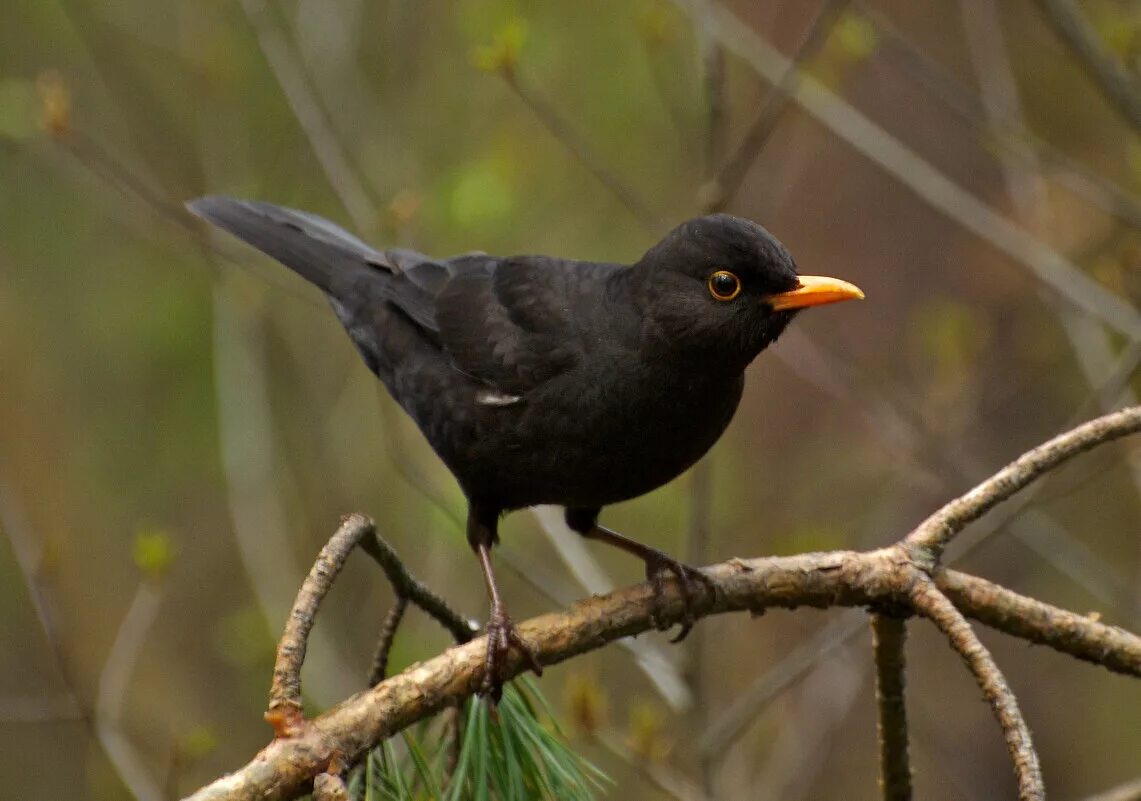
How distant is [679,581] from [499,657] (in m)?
0.87

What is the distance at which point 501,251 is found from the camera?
7371mm

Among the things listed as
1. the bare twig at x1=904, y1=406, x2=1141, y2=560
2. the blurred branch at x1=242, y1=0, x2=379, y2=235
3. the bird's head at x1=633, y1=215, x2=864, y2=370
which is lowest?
the bare twig at x1=904, y1=406, x2=1141, y2=560

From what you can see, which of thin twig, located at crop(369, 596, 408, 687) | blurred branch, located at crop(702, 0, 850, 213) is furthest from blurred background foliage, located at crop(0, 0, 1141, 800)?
thin twig, located at crop(369, 596, 408, 687)

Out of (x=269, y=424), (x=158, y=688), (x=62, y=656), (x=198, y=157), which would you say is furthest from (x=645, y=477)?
(x=158, y=688)

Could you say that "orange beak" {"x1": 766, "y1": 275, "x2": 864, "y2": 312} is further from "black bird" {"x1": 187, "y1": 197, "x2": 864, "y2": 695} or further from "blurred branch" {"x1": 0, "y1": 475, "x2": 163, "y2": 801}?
"blurred branch" {"x1": 0, "y1": 475, "x2": 163, "y2": 801}

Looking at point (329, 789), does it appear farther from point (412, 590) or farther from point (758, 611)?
point (758, 611)

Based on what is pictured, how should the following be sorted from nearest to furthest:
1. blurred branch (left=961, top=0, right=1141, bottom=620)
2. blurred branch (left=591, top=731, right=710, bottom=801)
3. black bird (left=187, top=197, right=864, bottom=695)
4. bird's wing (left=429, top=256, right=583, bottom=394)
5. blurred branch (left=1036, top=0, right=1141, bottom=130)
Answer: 1. black bird (left=187, top=197, right=864, bottom=695)
2. bird's wing (left=429, top=256, right=583, bottom=394)
3. blurred branch (left=1036, top=0, right=1141, bottom=130)
4. blurred branch (left=591, top=731, right=710, bottom=801)
5. blurred branch (left=961, top=0, right=1141, bottom=620)

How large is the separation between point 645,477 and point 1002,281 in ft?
16.5

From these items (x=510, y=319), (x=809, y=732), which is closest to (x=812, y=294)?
(x=510, y=319)

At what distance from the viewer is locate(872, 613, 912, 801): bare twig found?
2.78 metres

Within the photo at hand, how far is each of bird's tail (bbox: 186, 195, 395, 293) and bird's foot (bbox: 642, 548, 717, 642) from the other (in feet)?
5.65

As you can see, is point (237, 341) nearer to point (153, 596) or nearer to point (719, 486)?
point (153, 596)

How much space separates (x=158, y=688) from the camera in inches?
328

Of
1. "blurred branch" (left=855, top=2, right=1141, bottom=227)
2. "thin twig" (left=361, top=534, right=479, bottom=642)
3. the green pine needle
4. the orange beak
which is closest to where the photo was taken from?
the green pine needle
